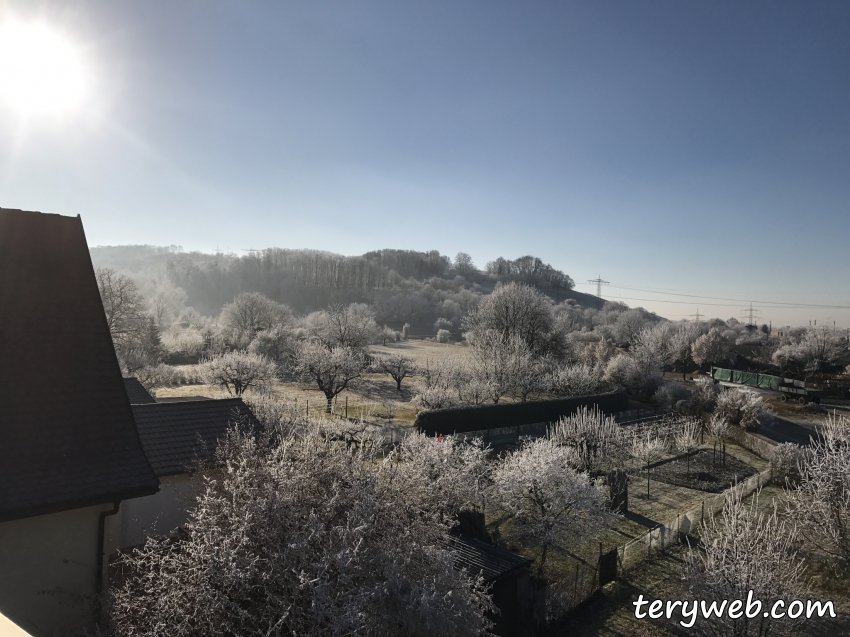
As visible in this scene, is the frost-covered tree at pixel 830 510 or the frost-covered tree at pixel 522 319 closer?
the frost-covered tree at pixel 830 510

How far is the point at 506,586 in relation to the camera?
30.0 ft

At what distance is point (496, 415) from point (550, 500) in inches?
465

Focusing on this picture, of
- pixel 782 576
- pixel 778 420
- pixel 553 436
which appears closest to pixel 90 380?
pixel 782 576

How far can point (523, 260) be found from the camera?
13575 cm

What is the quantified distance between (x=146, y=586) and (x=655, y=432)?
24.3m

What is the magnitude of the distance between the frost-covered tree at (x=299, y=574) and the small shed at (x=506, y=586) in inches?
126

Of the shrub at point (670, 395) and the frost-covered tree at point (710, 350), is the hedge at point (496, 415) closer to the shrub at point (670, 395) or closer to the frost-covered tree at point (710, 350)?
the shrub at point (670, 395)

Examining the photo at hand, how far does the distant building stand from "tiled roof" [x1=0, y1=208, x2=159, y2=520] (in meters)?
0.01

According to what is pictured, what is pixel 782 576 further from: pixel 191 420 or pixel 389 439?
pixel 389 439

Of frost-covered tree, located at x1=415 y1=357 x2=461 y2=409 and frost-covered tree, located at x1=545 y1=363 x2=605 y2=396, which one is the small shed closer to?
frost-covered tree, located at x1=415 y1=357 x2=461 y2=409

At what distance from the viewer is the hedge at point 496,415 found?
2238cm

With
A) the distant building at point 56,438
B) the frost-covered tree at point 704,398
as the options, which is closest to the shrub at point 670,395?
the frost-covered tree at point 704,398

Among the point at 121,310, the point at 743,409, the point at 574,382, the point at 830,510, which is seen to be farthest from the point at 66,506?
the point at 121,310

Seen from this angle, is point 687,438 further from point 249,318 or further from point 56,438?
point 249,318
